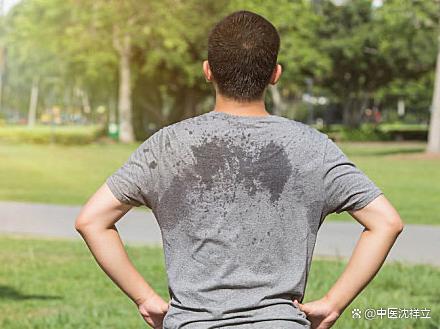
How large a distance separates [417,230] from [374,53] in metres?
54.7

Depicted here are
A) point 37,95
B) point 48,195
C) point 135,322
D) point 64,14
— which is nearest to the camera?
point 135,322

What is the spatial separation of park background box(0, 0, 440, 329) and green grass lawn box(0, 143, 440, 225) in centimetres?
5

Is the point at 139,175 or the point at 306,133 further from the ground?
the point at 306,133

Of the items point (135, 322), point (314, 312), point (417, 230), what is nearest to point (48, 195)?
point (417, 230)

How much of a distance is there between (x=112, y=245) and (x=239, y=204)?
16.6 inches

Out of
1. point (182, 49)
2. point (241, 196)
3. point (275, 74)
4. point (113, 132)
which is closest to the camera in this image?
point (241, 196)

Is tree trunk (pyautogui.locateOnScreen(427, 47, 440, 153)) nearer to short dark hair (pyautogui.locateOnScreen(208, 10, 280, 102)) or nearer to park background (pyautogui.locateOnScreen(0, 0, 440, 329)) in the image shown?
park background (pyautogui.locateOnScreen(0, 0, 440, 329))

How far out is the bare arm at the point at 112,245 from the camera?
283 centimetres

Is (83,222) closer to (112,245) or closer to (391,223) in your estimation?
(112,245)

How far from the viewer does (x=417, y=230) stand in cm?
1308

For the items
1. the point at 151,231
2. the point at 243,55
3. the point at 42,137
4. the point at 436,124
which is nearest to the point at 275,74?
the point at 243,55

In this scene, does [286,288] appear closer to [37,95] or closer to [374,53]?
[374,53]

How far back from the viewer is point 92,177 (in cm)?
2592

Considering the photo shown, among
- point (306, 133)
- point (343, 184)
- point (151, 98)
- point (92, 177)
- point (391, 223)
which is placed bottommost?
point (151, 98)
